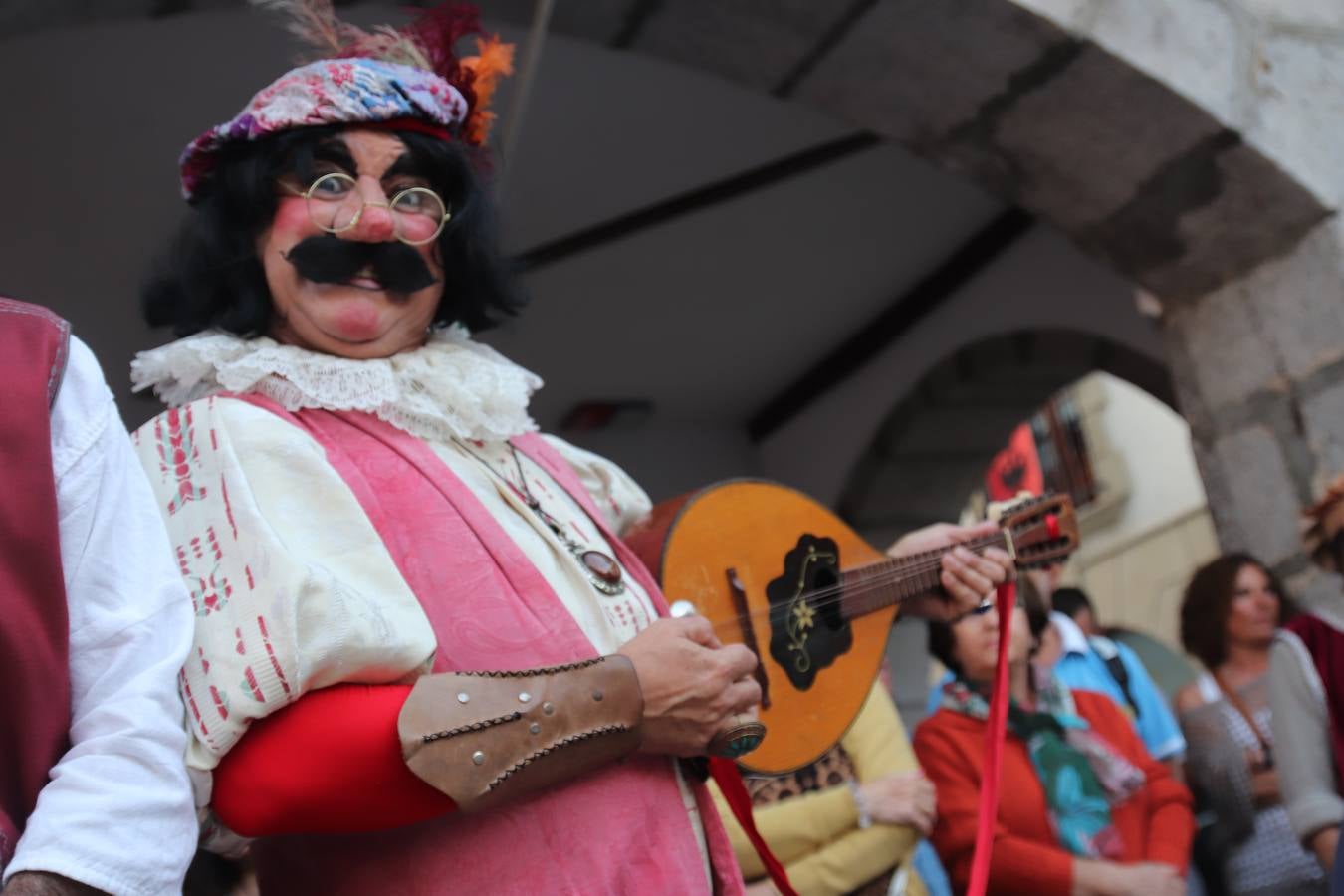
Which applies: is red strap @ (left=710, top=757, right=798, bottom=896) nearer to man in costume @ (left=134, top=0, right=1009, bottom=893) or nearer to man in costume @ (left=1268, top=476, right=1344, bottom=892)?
man in costume @ (left=134, top=0, right=1009, bottom=893)

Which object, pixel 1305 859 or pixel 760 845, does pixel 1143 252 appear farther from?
pixel 760 845

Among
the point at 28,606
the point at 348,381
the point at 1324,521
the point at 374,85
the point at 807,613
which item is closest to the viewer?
the point at 28,606

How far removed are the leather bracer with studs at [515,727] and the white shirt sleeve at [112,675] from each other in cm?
22

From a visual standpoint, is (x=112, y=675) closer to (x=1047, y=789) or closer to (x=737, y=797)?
(x=737, y=797)

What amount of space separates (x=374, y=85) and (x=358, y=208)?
18cm

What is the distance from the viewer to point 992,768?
1868mm

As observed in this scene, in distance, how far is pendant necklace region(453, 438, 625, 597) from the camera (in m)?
1.65

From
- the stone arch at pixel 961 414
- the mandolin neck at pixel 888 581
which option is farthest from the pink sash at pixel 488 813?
the stone arch at pixel 961 414

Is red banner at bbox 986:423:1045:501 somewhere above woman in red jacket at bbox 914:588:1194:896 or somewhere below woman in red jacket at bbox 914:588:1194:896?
above

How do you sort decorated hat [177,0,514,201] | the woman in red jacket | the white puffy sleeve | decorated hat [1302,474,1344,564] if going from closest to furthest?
the white puffy sleeve → decorated hat [177,0,514,201] → decorated hat [1302,474,1344,564] → the woman in red jacket

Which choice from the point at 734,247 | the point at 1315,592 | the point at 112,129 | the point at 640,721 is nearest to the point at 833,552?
the point at 640,721

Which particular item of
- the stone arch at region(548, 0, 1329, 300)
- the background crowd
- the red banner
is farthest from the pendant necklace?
the red banner

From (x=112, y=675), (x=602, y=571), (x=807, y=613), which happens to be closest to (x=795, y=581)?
(x=807, y=613)

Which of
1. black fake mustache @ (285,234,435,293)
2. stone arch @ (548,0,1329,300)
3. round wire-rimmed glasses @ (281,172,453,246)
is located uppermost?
stone arch @ (548,0,1329,300)
